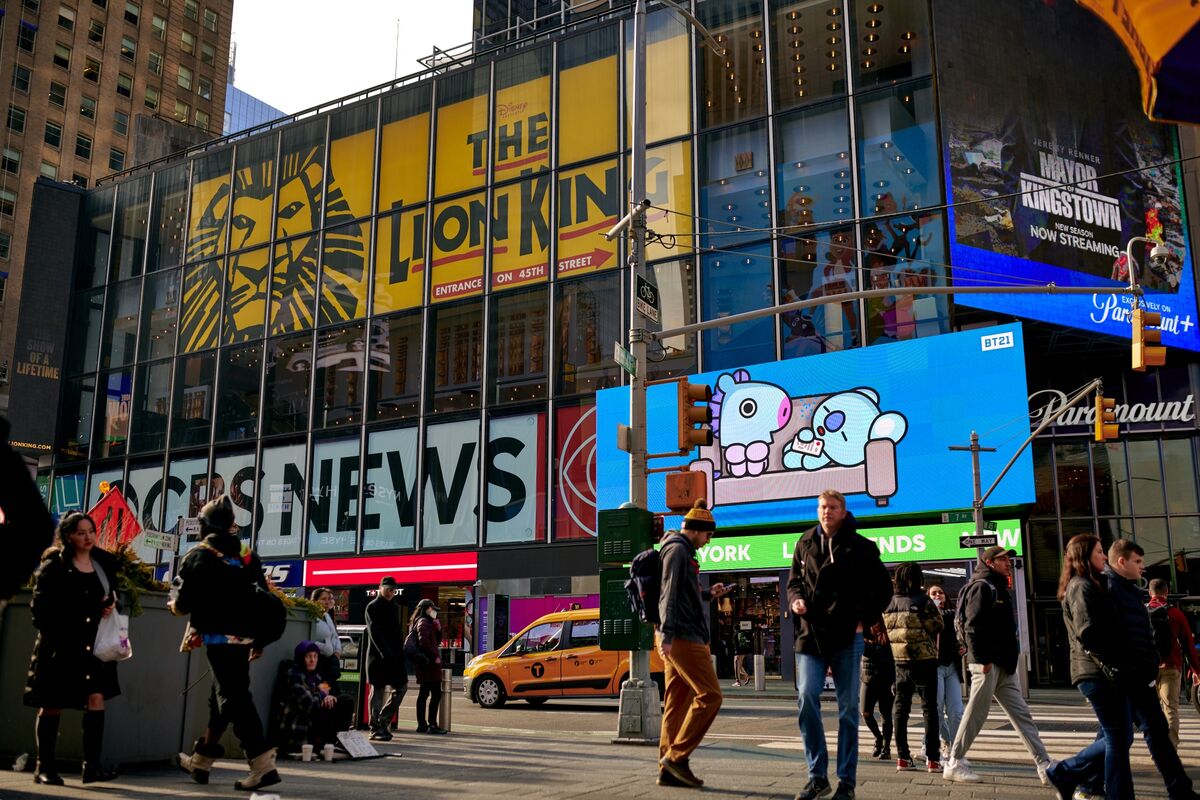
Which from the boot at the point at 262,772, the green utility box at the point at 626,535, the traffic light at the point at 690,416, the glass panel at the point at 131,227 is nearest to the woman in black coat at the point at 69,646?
the boot at the point at 262,772

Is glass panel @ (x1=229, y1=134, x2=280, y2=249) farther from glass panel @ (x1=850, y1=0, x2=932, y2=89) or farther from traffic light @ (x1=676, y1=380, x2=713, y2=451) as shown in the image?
traffic light @ (x1=676, y1=380, x2=713, y2=451)

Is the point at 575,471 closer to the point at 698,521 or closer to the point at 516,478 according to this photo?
the point at 516,478

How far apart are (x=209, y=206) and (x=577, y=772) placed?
39806 mm

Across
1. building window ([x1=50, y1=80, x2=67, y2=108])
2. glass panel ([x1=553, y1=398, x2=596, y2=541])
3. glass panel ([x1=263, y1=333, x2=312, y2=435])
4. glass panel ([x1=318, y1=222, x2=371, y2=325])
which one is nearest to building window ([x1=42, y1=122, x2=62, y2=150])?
building window ([x1=50, y1=80, x2=67, y2=108])

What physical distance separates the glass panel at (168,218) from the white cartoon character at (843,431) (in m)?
28.1

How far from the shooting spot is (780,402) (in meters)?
29.8

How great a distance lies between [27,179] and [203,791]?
250 feet

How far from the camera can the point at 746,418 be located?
99.8 feet

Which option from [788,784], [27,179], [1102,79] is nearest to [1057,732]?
[788,784]

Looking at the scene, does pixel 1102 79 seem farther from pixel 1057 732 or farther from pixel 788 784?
pixel 788 784

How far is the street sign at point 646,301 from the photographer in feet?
47.4

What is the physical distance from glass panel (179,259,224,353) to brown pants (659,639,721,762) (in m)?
37.8

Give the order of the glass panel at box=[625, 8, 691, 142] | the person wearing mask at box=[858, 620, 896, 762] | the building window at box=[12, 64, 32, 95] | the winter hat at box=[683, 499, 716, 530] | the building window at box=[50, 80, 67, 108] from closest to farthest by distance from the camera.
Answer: the winter hat at box=[683, 499, 716, 530] → the person wearing mask at box=[858, 620, 896, 762] → the glass panel at box=[625, 8, 691, 142] → the building window at box=[12, 64, 32, 95] → the building window at box=[50, 80, 67, 108]

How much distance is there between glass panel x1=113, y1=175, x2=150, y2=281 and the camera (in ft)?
151
